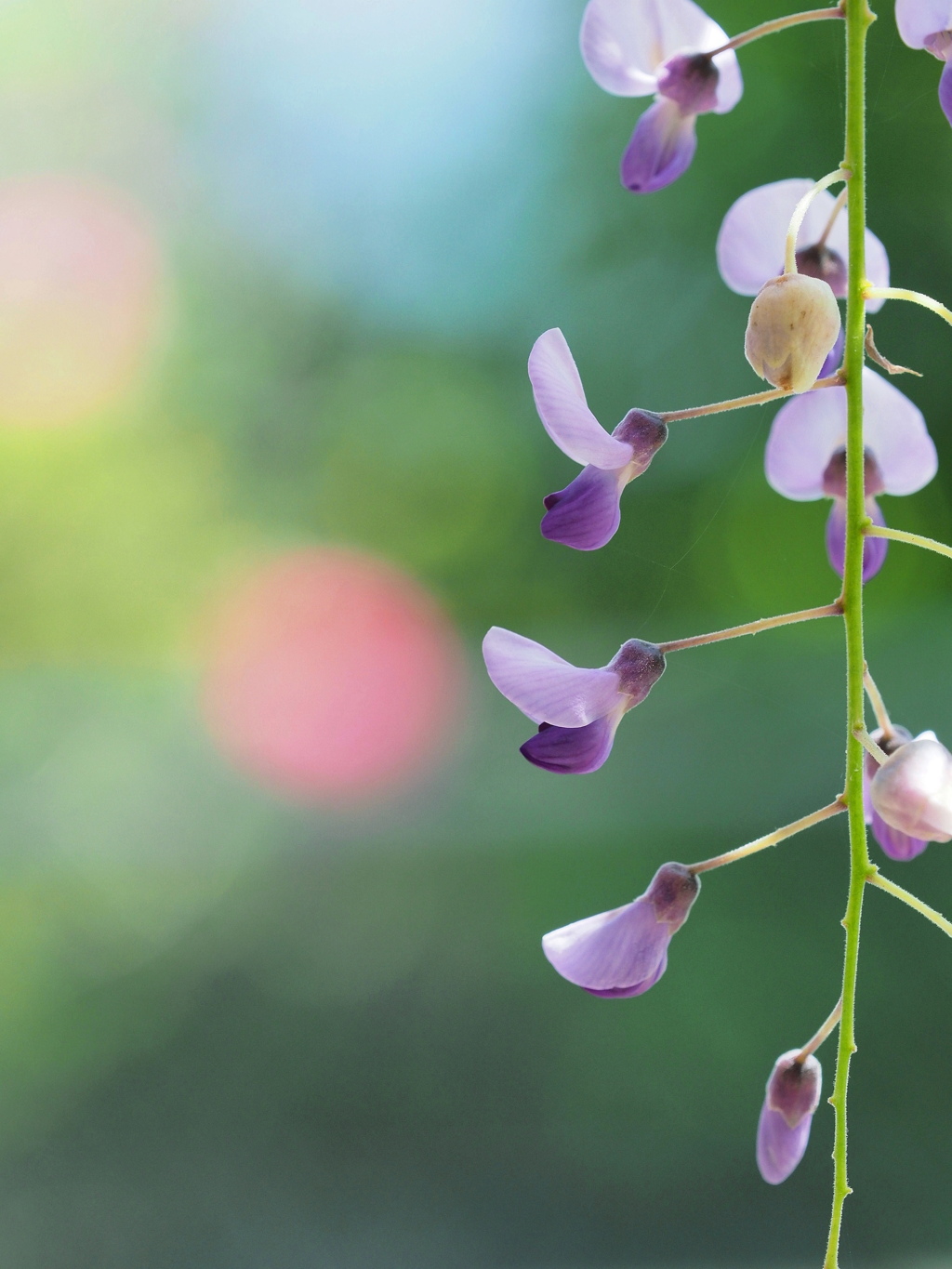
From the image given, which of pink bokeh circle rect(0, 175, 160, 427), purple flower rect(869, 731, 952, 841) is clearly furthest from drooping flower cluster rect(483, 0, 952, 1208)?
pink bokeh circle rect(0, 175, 160, 427)

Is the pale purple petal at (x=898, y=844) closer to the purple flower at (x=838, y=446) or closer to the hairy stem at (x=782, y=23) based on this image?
the purple flower at (x=838, y=446)

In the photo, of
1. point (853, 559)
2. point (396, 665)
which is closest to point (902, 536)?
point (853, 559)

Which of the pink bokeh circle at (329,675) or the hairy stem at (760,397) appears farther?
the pink bokeh circle at (329,675)

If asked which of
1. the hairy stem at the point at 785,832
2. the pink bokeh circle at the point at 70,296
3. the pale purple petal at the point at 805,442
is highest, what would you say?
the pink bokeh circle at the point at 70,296

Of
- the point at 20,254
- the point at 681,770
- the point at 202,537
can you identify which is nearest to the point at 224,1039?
the point at 681,770

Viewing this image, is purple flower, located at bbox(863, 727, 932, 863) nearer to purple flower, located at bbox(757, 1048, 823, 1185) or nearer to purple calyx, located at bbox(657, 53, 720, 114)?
purple flower, located at bbox(757, 1048, 823, 1185)

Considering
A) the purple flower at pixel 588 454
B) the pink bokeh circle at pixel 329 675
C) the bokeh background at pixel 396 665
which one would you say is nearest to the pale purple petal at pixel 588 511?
the purple flower at pixel 588 454

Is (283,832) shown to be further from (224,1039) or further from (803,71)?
(803,71)
